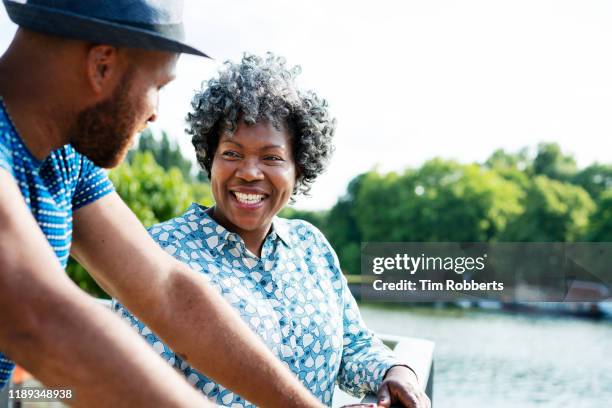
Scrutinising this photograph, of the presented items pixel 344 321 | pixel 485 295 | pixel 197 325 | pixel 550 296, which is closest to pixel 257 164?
pixel 344 321

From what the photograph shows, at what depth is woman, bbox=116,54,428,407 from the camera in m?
2.46

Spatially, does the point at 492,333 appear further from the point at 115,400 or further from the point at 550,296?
the point at 115,400

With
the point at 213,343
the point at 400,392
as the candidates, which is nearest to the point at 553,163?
the point at 400,392

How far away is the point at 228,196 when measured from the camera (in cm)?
272

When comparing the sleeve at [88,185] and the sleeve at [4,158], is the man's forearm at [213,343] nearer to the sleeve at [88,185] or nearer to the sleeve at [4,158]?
the sleeve at [88,185]

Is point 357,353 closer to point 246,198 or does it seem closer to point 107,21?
point 246,198

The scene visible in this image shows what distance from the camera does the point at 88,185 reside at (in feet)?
5.20

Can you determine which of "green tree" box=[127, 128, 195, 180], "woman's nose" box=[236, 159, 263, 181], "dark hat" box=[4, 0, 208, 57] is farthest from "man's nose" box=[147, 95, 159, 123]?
"green tree" box=[127, 128, 195, 180]

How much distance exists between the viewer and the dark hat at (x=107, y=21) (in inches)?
47.8

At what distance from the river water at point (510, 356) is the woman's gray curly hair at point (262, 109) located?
727 inches

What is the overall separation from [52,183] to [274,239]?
1402 millimetres

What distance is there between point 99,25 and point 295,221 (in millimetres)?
1828

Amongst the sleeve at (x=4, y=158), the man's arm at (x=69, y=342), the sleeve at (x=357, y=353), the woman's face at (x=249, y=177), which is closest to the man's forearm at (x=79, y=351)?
the man's arm at (x=69, y=342)

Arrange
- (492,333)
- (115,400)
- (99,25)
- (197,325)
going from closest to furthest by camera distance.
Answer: (115,400)
(99,25)
(197,325)
(492,333)
